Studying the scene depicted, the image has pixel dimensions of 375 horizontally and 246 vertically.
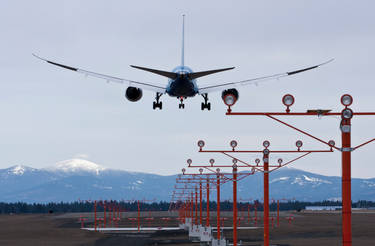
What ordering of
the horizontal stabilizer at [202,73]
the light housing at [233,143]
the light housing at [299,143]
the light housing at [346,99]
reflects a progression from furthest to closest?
the light housing at [233,143]
the horizontal stabilizer at [202,73]
the light housing at [299,143]
the light housing at [346,99]

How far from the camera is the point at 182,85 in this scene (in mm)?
50656

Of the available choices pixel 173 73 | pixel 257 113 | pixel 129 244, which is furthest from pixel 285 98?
pixel 129 244

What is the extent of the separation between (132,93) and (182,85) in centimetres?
397

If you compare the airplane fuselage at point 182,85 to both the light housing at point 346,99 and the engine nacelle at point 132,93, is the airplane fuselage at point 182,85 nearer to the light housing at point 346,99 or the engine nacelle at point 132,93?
the engine nacelle at point 132,93

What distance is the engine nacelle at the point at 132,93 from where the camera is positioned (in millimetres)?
51281

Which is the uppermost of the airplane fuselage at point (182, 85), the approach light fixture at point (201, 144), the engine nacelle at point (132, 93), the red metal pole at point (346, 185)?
the airplane fuselage at point (182, 85)

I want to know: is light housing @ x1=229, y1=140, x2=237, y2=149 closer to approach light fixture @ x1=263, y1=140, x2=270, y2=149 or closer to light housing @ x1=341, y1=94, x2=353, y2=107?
approach light fixture @ x1=263, y1=140, x2=270, y2=149

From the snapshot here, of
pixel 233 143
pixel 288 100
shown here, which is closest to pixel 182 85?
pixel 233 143

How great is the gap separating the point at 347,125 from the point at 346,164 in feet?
5.51

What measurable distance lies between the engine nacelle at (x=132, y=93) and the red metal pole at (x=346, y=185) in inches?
981

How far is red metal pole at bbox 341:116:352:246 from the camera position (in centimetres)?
2777

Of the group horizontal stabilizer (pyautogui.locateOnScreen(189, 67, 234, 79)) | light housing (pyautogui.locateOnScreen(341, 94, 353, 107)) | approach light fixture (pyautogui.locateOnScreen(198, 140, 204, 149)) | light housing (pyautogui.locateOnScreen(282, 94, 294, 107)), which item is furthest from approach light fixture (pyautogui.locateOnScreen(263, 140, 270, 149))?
light housing (pyautogui.locateOnScreen(341, 94, 353, 107))

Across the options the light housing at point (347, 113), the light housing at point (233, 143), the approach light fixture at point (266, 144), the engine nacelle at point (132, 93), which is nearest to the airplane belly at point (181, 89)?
the engine nacelle at point (132, 93)

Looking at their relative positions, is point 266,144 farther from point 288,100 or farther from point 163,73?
point 288,100
